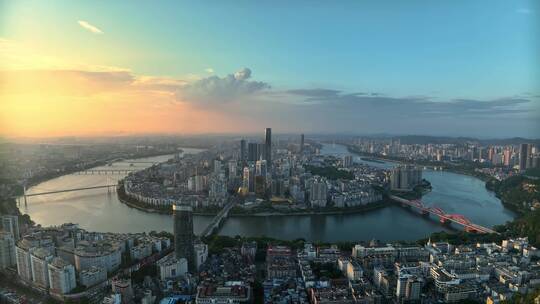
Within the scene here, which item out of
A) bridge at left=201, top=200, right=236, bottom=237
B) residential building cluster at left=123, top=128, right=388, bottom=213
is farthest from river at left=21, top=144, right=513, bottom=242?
residential building cluster at left=123, top=128, right=388, bottom=213

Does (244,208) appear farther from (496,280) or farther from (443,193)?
(443,193)

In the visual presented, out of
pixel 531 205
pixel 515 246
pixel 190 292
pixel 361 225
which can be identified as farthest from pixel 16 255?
pixel 531 205

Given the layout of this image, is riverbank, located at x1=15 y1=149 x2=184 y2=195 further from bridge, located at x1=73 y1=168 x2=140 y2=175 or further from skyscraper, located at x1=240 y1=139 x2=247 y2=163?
skyscraper, located at x1=240 y1=139 x2=247 y2=163

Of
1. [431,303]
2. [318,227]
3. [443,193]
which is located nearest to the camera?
[431,303]

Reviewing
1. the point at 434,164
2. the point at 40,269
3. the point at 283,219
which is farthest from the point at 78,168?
the point at 434,164

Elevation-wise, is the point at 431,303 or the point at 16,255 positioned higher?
the point at 16,255

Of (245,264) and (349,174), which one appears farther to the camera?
(349,174)

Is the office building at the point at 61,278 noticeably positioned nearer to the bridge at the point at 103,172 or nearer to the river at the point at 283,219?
the river at the point at 283,219
